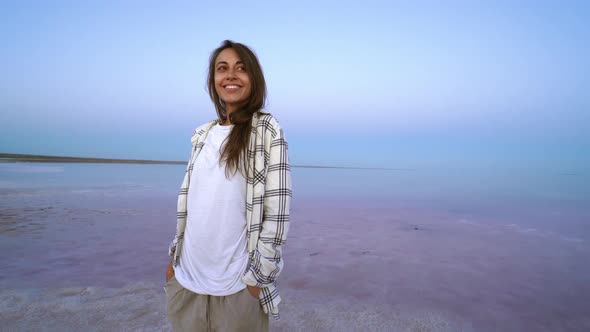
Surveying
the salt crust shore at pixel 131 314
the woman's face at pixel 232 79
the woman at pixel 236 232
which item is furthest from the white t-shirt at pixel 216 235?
the salt crust shore at pixel 131 314

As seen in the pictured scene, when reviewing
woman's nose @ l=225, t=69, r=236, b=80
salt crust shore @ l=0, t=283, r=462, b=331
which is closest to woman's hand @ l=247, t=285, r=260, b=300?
woman's nose @ l=225, t=69, r=236, b=80

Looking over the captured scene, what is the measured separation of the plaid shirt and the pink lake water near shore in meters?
1.45

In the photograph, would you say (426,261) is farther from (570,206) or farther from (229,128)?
(570,206)

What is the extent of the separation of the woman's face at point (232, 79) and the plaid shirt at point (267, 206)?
9.1 inches

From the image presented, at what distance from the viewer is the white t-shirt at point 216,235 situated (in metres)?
1.54

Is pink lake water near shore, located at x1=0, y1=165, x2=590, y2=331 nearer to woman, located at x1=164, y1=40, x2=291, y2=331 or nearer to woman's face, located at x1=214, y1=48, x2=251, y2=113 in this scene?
woman, located at x1=164, y1=40, x2=291, y2=331

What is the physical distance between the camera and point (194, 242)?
163 cm

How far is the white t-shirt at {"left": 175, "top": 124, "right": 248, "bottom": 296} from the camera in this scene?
1.54 m

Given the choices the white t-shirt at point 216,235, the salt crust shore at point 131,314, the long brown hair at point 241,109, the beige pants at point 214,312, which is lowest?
the salt crust shore at point 131,314

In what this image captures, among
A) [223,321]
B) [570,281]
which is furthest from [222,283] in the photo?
[570,281]

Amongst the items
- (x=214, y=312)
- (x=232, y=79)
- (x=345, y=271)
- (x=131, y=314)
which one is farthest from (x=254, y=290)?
(x=345, y=271)

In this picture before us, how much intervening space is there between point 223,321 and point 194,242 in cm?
36

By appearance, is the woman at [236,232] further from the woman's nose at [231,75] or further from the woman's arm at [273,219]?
the woman's nose at [231,75]

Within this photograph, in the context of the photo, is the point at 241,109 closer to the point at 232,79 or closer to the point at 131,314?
the point at 232,79
